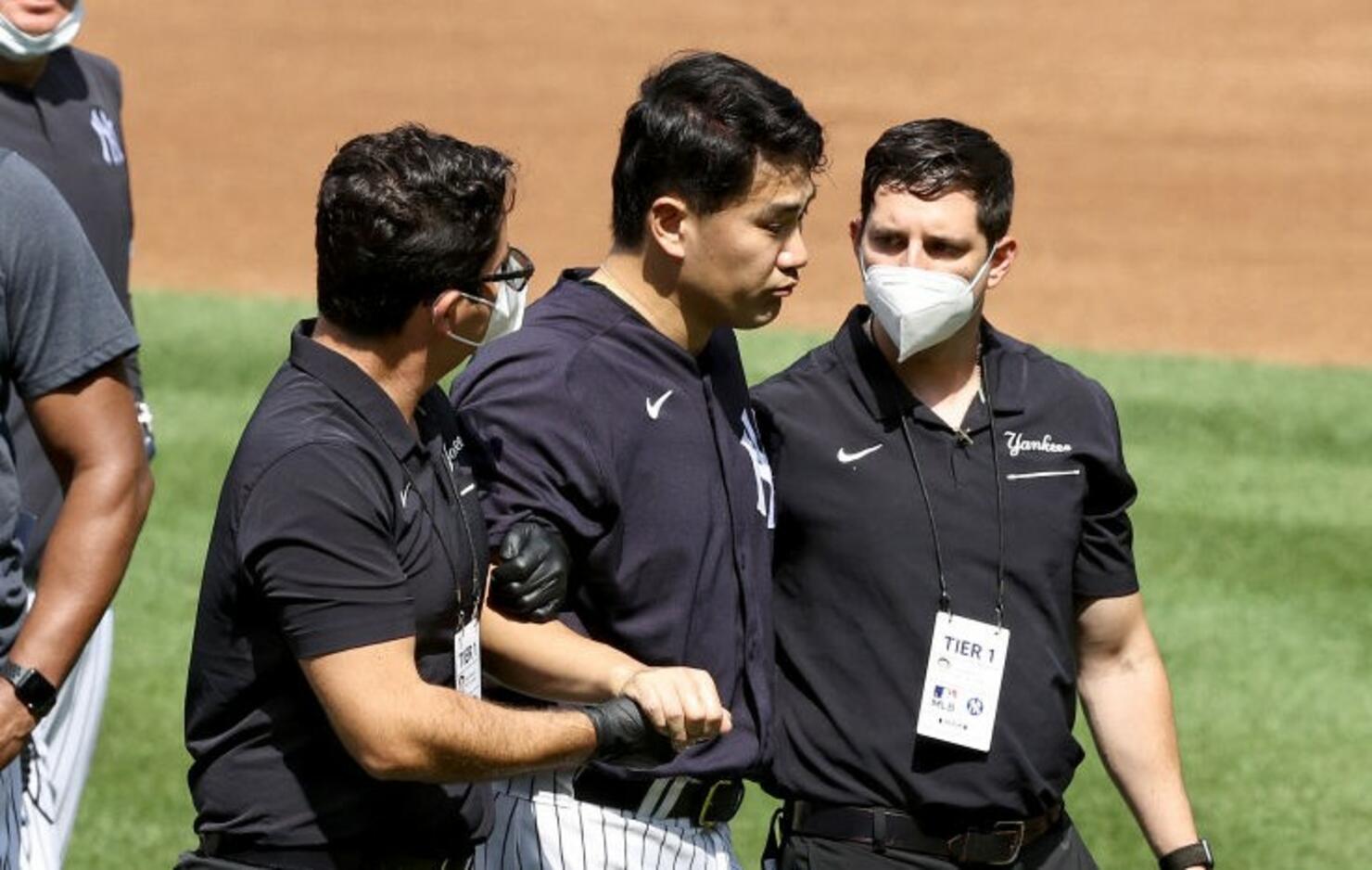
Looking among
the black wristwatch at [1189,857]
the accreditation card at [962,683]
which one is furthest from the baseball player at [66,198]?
the black wristwatch at [1189,857]

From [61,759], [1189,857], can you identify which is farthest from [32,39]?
[1189,857]

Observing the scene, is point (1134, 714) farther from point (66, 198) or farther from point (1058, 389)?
point (66, 198)

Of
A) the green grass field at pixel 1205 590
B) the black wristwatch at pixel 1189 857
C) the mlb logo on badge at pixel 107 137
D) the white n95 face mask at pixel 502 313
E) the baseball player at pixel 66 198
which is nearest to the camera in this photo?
the white n95 face mask at pixel 502 313

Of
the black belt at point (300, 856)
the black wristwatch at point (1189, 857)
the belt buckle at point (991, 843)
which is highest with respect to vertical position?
the black belt at point (300, 856)

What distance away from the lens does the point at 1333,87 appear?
19.4 metres

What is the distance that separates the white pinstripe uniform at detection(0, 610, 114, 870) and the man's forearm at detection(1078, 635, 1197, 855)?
190 centimetres

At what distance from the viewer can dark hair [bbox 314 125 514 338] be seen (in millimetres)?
3625

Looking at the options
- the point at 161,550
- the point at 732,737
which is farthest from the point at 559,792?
the point at 161,550

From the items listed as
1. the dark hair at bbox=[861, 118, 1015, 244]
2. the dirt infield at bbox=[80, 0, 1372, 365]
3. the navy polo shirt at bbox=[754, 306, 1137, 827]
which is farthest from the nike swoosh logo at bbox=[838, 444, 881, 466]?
the dirt infield at bbox=[80, 0, 1372, 365]

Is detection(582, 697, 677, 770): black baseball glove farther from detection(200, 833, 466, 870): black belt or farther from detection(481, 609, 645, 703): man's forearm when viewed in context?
detection(200, 833, 466, 870): black belt

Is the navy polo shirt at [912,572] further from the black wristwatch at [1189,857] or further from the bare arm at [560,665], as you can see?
the bare arm at [560,665]

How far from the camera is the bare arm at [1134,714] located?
4.74m

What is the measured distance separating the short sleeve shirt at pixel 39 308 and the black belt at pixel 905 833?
1.43m

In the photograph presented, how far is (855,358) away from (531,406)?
83cm
